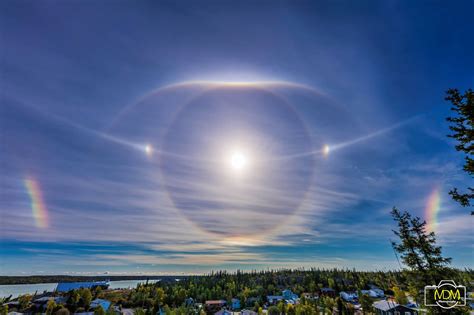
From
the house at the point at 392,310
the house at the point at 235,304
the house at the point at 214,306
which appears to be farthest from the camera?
the house at the point at 235,304

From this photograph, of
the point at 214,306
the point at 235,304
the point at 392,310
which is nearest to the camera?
the point at 392,310

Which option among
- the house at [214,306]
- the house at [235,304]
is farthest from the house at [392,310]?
the house at [235,304]

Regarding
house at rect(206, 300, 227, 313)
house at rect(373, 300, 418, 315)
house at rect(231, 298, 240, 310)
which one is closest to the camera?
house at rect(373, 300, 418, 315)

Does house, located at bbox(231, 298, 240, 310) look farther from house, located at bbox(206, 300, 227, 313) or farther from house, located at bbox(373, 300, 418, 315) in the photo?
house, located at bbox(373, 300, 418, 315)

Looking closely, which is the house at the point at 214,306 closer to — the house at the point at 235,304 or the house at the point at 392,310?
the house at the point at 235,304

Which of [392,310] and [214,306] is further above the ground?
[392,310]

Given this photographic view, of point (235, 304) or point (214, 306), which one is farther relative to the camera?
point (235, 304)

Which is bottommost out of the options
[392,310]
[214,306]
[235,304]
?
[235,304]

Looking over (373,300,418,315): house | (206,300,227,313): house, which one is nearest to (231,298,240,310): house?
(206,300,227,313): house

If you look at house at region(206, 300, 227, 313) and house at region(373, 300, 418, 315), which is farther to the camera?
house at region(206, 300, 227, 313)

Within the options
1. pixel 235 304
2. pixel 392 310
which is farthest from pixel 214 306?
pixel 392 310

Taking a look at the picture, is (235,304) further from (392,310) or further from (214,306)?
(392,310)
